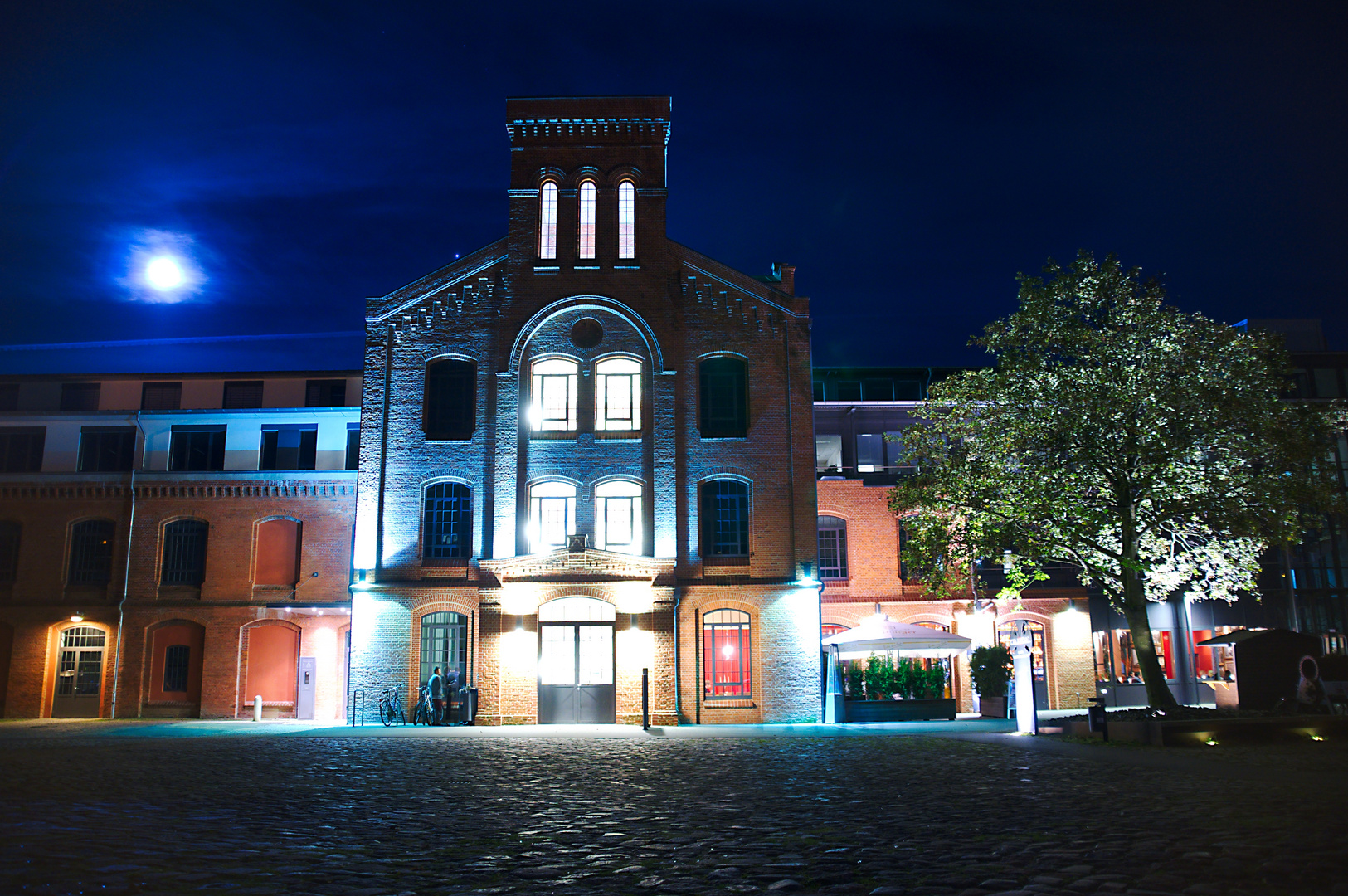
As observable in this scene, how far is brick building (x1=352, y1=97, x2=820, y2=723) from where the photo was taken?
2667cm

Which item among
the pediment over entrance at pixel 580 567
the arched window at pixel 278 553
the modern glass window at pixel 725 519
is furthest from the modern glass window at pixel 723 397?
the arched window at pixel 278 553

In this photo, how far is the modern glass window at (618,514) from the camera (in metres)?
27.7

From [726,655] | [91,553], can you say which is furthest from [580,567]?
[91,553]

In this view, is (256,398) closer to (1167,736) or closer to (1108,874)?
(1167,736)

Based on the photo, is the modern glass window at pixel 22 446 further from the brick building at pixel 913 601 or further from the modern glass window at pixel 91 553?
the brick building at pixel 913 601

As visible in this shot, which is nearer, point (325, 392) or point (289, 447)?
point (289, 447)

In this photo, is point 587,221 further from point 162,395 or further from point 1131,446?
point 162,395

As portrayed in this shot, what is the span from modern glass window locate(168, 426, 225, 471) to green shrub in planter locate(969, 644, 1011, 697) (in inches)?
979

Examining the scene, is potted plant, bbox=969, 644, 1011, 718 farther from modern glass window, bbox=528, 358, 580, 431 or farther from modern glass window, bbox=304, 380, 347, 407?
modern glass window, bbox=304, 380, 347, 407

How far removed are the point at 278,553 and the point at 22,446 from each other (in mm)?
10361

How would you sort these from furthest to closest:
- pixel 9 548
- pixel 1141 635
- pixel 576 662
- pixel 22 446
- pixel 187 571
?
pixel 22 446
pixel 9 548
pixel 187 571
pixel 576 662
pixel 1141 635

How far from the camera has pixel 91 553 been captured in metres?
32.5

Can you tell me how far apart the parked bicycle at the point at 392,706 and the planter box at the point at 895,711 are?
39.1 ft

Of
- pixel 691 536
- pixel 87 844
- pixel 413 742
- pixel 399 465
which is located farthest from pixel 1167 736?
pixel 399 465
